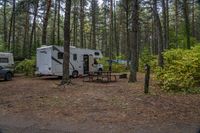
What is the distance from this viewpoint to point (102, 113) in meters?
9.26

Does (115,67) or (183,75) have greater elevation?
(115,67)

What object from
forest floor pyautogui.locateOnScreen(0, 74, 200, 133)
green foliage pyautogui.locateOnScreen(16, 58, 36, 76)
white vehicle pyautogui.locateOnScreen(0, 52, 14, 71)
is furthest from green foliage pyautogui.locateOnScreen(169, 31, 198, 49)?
forest floor pyautogui.locateOnScreen(0, 74, 200, 133)

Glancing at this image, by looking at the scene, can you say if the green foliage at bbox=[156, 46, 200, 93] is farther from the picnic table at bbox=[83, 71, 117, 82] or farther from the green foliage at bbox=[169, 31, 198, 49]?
the green foliage at bbox=[169, 31, 198, 49]

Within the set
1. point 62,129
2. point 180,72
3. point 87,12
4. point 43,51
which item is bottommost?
point 62,129

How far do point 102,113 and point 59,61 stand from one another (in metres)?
15.4

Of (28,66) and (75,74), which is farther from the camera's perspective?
(28,66)

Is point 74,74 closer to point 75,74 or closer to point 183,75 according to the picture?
point 75,74

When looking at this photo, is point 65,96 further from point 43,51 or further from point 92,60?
point 92,60

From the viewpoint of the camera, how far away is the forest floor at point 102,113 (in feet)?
24.8

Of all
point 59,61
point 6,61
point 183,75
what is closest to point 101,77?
point 59,61

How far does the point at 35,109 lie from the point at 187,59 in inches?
311

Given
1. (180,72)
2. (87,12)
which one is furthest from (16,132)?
(87,12)

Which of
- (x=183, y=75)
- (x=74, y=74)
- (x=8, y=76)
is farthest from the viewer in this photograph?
(x=74, y=74)

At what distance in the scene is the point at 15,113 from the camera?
9.58 metres
